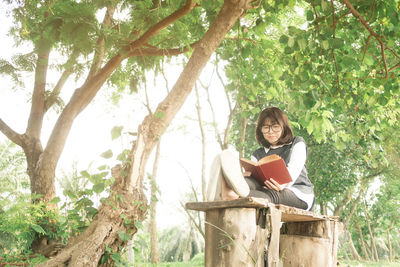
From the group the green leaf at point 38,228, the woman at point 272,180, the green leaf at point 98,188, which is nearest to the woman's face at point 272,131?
the woman at point 272,180

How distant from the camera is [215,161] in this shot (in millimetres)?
2354

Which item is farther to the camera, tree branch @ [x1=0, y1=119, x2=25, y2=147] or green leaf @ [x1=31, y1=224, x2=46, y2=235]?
tree branch @ [x1=0, y1=119, x2=25, y2=147]

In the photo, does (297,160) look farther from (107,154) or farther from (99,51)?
(99,51)

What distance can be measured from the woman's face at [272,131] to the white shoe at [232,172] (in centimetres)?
95

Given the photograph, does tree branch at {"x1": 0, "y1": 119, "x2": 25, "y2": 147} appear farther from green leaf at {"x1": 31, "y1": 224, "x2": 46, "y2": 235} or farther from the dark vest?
the dark vest

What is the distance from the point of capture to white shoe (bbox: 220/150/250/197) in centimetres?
227

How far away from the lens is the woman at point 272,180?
90.7 inches

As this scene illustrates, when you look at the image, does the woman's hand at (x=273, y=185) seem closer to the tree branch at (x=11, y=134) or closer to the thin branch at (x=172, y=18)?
the thin branch at (x=172, y=18)

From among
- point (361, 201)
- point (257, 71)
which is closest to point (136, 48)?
point (257, 71)

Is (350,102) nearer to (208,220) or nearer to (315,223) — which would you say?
(315,223)

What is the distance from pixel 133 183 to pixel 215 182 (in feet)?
4.46

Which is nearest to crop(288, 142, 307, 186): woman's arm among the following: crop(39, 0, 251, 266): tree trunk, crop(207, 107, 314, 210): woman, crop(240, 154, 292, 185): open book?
crop(207, 107, 314, 210): woman

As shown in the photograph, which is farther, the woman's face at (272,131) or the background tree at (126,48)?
the background tree at (126,48)

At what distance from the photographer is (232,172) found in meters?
2.27
